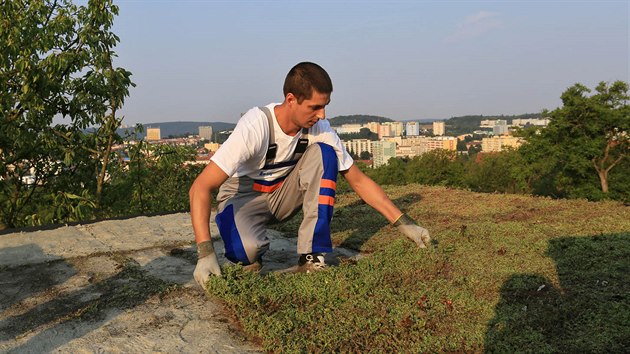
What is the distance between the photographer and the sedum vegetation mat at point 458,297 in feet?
6.25

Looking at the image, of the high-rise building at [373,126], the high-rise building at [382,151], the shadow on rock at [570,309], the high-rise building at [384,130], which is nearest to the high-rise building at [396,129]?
the high-rise building at [384,130]

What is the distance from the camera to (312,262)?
2.78 metres

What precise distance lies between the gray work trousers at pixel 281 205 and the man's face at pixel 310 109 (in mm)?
238

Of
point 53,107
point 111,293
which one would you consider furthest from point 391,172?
point 111,293

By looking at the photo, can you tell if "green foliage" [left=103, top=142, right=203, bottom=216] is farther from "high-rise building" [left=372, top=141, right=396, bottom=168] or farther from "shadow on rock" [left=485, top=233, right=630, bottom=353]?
"high-rise building" [left=372, top=141, right=396, bottom=168]

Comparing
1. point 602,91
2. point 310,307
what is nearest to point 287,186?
point 310,307

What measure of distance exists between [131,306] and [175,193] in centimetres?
476

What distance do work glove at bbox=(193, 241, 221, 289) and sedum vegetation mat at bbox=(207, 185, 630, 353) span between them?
70 millimetres

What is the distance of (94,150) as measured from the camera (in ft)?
18.6

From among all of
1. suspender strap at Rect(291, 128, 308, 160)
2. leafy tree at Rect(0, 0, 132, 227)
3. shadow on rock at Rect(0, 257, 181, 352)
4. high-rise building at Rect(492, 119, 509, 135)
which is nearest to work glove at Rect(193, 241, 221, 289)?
shadow on rock at Rect(0, 257, 181, 352)

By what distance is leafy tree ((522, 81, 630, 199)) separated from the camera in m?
24.9

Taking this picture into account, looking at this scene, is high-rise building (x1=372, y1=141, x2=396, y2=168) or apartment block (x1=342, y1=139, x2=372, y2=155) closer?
high-rise building (x1=372, y1=141, x2=396, y2=168)

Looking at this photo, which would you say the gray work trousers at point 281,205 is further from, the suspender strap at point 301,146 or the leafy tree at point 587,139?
the leafy tree at point 587,139

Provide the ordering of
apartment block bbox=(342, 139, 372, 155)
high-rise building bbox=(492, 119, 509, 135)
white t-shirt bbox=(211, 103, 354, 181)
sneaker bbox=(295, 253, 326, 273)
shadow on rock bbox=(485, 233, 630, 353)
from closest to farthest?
shadow on rock bbox=(485, 233, 630, 353) → white t-shirt bbox=(211, 103, 354, 181) → sneaker bbox=(295, 253, 326, 273) → apartment block bbox=(342, 139, 372, 155) → high-rise building bbox=(492, 119, 509, 135)
